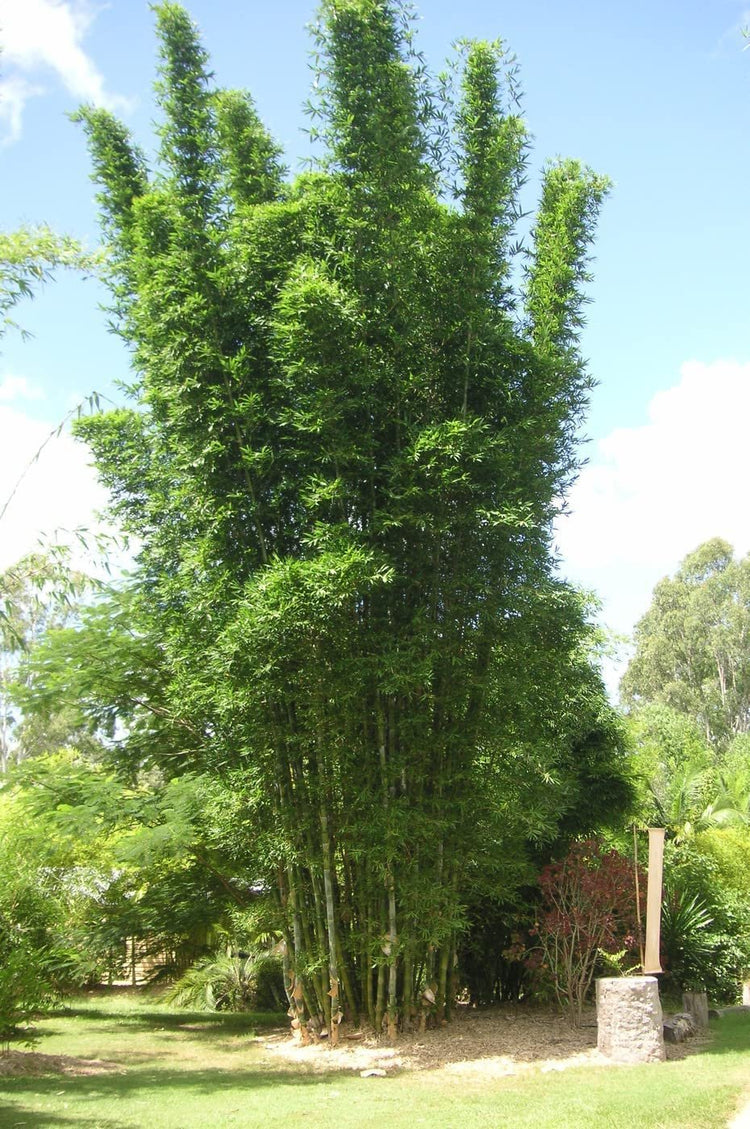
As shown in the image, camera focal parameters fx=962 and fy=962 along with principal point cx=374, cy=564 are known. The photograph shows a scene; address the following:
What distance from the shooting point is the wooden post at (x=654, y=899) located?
6.86m

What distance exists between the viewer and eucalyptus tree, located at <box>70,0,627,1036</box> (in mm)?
6777

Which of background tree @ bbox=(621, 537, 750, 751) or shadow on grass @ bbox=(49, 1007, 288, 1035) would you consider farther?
background tree @ bbox=(621, 537, 750, 751)

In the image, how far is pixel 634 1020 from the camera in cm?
645

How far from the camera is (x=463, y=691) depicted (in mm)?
7336

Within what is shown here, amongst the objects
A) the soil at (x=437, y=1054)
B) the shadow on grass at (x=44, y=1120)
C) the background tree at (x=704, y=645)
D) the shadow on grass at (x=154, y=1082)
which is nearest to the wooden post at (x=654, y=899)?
the soil at (x=437, y=1054)

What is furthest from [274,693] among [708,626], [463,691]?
[708,626]

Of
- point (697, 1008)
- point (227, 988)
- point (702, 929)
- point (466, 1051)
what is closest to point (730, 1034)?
point (697, 1008)

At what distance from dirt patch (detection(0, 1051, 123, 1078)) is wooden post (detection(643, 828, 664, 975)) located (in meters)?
3.80

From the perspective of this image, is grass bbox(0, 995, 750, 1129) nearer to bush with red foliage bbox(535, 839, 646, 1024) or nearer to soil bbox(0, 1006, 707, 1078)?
soil bbox(0, 1006, 707, 1078)

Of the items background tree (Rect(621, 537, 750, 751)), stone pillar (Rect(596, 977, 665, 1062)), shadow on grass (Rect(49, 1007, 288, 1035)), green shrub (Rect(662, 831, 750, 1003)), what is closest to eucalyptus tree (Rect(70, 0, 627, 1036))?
stone pillar (Rect(596, 977, 665, 1062))

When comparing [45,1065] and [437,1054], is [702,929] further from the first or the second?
[45,1065]

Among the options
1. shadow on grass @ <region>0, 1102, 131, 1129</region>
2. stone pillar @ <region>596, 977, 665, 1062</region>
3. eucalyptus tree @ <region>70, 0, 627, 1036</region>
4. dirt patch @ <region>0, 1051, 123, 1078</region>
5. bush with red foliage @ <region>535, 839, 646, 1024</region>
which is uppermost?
eucalyptus tree @ <region>70, 0, 627, 1036</region>

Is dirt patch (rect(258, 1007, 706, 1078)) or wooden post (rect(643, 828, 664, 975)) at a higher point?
wooden post (rect(643, 828, 664, 975))

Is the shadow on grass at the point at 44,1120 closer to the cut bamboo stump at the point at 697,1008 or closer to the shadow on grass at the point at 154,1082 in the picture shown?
the shadow on grass at the point at 154,1082
